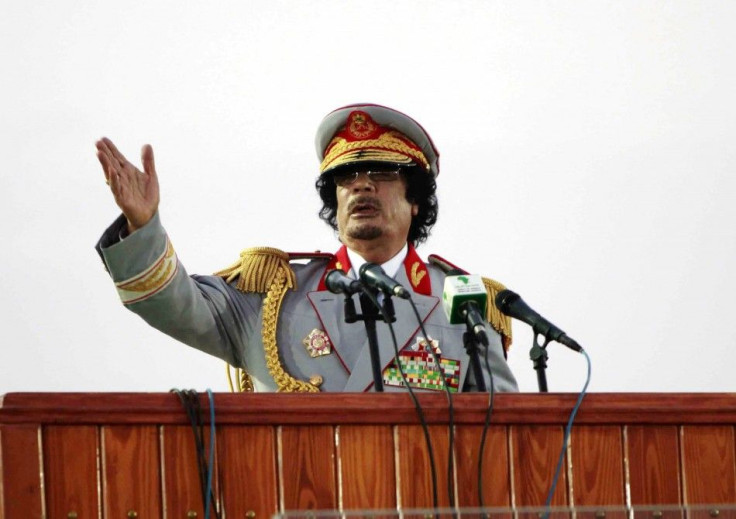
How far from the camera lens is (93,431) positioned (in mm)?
3949

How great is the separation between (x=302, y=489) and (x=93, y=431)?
540 mm

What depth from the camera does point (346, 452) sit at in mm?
4059

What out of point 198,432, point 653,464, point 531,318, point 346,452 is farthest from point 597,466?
point 198,432

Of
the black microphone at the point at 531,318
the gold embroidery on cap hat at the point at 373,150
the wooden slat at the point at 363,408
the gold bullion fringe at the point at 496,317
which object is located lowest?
the wooden slat at the point at 363,408

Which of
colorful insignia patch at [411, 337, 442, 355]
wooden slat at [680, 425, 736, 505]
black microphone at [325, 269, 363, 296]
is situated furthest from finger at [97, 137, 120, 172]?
wooden slat at [680, 425, 736, 505]

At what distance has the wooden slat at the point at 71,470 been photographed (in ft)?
12.8

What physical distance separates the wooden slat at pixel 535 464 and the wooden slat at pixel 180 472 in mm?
809

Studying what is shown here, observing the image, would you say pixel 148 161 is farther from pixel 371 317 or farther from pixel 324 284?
pixel 324 284

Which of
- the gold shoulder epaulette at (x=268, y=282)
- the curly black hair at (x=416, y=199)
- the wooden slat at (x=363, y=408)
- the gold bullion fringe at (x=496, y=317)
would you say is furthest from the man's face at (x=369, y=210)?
the wooden slat at (x=363, y=408)

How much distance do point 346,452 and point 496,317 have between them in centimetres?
177

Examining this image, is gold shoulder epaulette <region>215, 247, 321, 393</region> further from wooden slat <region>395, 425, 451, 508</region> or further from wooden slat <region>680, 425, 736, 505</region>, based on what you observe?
wooden slat <region>680, 425, 736, 505</region>

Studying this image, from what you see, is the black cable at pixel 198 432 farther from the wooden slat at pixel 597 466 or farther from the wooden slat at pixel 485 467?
the wooden slat at pixel 597 466

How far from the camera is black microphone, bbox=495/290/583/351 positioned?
4.31 meters

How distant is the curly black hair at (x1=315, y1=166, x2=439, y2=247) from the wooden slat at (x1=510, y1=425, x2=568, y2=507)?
1.91 metres
